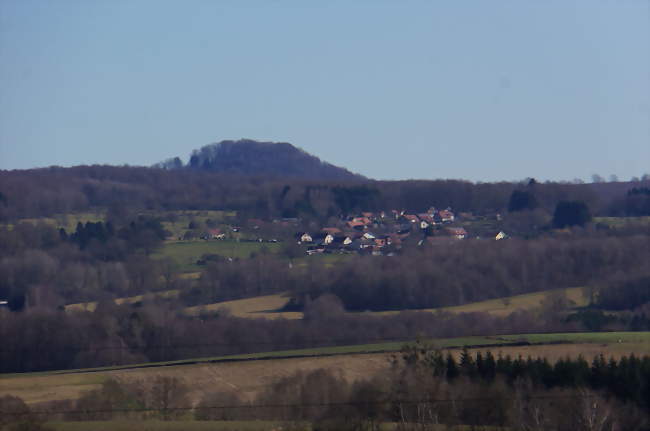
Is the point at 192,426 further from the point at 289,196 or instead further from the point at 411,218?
the point at 289,196

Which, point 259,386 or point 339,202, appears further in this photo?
point 339,202

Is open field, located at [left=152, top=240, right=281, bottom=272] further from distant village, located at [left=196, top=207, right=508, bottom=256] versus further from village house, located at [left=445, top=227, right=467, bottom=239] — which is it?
village house, located at [left=445, top=227, right=467, bottom=239]

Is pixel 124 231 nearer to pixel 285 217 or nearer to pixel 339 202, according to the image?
pixel 285 217

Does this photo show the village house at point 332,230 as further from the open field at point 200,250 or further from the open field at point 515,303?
the open field at point 515,303

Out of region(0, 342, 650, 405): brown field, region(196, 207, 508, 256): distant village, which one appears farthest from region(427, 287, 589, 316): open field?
region(196, 207, 508, 256): distant village

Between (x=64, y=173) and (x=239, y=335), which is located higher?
(x=64, y=173)

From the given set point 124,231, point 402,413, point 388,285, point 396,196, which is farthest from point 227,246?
point 402,413

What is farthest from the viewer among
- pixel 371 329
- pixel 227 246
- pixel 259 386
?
pixel 227 246

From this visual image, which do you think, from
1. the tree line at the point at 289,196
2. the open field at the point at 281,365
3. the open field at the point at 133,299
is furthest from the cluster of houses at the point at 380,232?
the open field at the point at 281,365
